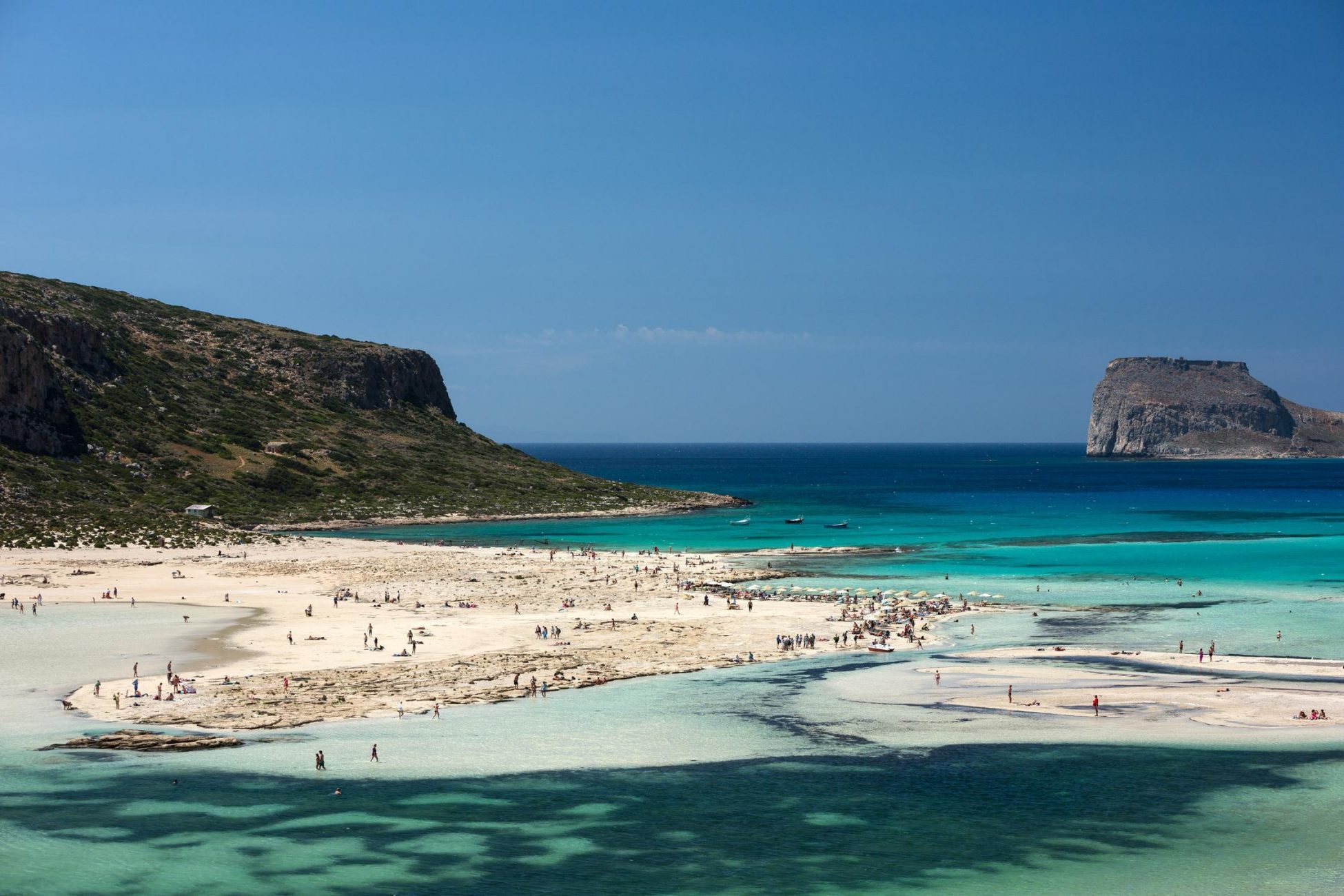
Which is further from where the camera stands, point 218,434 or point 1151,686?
point 218,434

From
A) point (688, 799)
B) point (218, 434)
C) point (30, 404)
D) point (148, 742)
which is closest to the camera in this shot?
point (688, 799)

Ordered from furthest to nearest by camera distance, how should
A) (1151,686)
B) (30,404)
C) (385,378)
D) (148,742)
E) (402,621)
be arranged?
1. (385,378)
2. (30,404)
3. (402,621)
4. (1151,686)
5. (148,742)

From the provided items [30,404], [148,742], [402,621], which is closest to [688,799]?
[148,742]

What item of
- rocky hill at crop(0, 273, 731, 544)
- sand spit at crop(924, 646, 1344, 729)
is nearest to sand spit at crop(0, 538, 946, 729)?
sand spit at crop(924, 646, 1344, 729)

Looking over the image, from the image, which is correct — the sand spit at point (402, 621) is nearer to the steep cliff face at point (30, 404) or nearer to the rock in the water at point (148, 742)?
the rock in the water at point (148, 742)

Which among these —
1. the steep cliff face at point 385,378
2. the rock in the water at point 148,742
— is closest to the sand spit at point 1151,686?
the rock in the water at point 148,742

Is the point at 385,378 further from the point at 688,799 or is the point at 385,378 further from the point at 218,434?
the point at 688,799

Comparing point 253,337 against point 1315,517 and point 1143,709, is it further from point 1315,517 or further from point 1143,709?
point 1143,709
